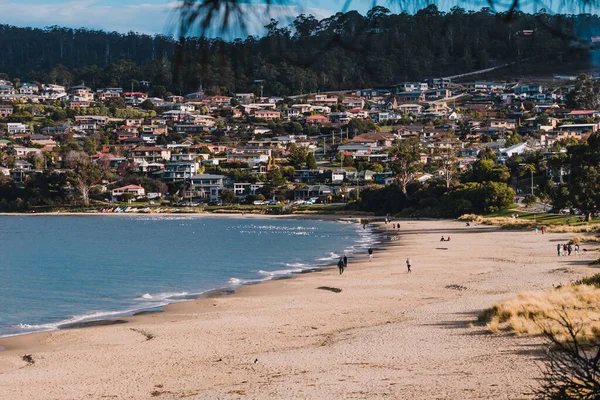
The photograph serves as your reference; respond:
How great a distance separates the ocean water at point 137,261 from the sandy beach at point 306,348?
3004 millimetres

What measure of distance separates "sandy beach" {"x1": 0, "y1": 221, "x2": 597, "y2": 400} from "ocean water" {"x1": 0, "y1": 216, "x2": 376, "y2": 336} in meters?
3.00

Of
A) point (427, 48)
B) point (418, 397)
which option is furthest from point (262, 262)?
point (427, 48)

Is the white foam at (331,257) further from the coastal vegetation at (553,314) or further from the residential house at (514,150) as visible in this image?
the residential house at (514,150)

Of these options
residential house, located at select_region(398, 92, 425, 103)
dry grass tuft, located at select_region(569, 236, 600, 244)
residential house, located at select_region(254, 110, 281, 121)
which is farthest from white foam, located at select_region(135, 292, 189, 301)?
residential house, located at select_region(398, 92, 425, 103)

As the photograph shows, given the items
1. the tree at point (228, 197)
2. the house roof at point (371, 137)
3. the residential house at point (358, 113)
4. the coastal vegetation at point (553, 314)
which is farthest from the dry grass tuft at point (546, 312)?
the residential house at point (358, 113)

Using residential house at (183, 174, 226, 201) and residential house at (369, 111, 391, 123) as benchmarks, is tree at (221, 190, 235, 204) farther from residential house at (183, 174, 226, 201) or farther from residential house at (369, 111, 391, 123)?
residential house at (369, 111, 391, 123)

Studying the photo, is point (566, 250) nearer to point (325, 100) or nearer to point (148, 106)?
point (325, 100)

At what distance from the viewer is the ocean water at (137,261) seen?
2583 cm

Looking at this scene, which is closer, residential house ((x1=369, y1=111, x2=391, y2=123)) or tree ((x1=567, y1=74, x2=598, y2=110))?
tree ((x1=567, y1=74, x2=598, y2=110))

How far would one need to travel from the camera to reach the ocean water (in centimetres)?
2583

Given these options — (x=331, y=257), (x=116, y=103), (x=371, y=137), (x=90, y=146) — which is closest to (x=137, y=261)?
(x=331, y=257)

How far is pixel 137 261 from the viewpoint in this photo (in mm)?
42406

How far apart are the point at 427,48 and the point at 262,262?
35.8 metres

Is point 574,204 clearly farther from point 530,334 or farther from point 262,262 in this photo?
point 530,334
